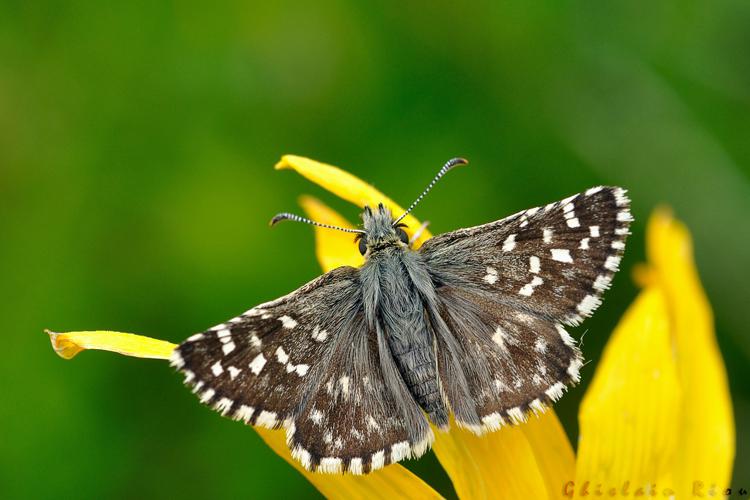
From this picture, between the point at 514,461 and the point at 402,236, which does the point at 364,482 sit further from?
the point at 402,236

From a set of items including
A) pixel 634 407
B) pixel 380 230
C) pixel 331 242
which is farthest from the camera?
pixel 331 242

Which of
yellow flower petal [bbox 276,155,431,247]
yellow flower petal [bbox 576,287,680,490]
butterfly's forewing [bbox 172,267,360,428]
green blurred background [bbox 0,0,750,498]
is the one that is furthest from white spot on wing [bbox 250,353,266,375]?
green blurred background [bbox 0,0,750,498]

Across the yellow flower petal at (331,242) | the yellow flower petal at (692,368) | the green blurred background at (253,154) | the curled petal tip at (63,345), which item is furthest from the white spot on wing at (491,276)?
the green blurred background at (253,154)

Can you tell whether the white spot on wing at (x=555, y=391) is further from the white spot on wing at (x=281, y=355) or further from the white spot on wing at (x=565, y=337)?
the white spot on wing at (x=281, y=355)

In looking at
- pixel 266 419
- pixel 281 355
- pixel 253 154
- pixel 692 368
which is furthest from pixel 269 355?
pixel 253 154

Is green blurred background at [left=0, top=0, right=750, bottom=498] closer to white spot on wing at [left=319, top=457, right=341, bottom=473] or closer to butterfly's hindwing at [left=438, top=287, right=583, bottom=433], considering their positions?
butterfly's hindwing at [left=438, top=287, right=583, bottom=433]

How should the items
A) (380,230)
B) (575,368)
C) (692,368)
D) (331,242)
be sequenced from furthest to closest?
(331,242)
(380,230)
(575,368)
(692,368)

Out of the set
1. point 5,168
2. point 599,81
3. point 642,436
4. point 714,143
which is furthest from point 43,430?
point 714,143
